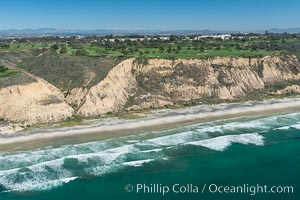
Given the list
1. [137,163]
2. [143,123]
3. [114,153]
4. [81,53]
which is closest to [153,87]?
[143,123]

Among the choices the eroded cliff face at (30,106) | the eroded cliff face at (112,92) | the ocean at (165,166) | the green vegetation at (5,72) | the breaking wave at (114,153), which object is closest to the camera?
the ocean at (165,166)

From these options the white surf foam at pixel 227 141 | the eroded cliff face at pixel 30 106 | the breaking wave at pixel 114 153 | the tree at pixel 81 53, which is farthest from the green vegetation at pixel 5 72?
the white surf foam at pixel 227 141

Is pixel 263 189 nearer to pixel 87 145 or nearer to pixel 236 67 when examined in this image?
pixel 87 145

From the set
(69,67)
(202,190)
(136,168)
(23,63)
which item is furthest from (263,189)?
(23,63)

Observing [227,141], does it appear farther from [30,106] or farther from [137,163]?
[30,106]

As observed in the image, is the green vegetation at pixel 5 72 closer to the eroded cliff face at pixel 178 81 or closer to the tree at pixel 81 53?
the eroded cliff face at pixel 178 81

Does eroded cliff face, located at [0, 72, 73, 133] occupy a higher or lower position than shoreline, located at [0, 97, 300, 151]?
higher

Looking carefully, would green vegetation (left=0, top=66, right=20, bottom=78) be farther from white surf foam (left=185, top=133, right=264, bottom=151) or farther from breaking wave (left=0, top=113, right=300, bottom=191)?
white surf foam (left=185, top=133, right=264, bottom=151)

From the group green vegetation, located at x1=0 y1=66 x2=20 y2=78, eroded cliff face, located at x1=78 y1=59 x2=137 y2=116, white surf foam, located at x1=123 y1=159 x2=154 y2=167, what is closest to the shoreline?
eroded cliff face, located at x1=78 y1=59 x2=137 y2=116
